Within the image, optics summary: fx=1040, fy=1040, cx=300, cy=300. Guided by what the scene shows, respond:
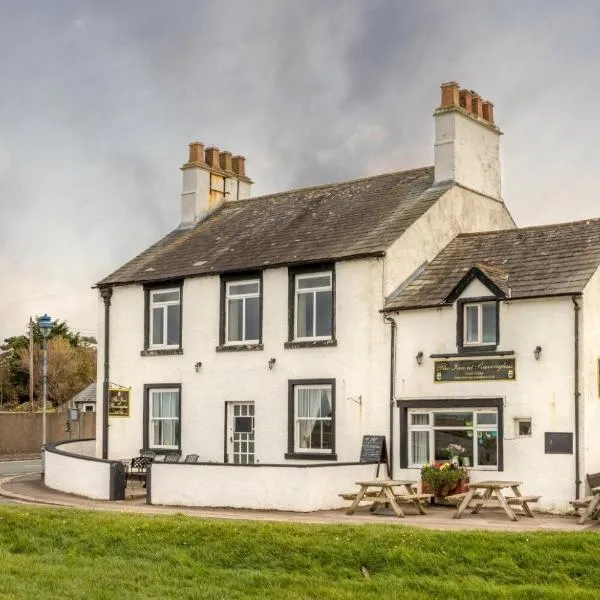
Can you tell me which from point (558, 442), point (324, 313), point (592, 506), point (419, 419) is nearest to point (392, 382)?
point (419, 419)

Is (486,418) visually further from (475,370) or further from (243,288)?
(243,288)

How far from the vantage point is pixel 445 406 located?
23.2 metres

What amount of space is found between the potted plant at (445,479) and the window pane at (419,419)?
161cm

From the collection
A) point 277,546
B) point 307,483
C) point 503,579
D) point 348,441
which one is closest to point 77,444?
point 348,441

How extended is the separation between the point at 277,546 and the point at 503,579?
3243 mm

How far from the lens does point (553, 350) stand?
860 inches

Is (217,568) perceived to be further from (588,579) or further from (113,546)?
(588,579)

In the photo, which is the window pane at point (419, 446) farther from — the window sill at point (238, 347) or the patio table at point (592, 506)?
the patio table at point (592, 506)

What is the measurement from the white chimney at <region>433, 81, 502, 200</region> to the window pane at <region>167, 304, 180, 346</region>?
A: 799 centimetres

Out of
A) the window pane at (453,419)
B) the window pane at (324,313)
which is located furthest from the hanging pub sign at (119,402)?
the window pane at (453,419)

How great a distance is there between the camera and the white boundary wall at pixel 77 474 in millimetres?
24219

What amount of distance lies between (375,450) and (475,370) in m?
3.04

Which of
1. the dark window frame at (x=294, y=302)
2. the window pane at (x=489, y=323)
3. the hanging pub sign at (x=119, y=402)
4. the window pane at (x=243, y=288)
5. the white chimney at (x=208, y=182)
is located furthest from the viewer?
the white chimney at (x=208, y=182)

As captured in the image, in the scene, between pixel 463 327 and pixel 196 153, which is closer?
pixel 463 327
